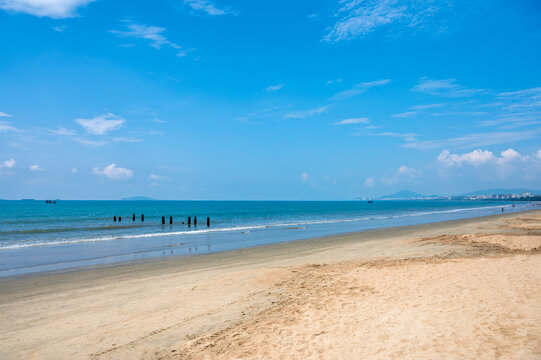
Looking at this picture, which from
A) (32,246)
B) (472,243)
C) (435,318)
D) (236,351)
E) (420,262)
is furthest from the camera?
(32,246)

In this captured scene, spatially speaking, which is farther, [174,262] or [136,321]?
[174,262]

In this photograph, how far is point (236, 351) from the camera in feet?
21.8

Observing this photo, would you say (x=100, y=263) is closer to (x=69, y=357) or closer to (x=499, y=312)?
(x=69, y=357)

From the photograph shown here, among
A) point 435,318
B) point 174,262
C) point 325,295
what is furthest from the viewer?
point 174,262

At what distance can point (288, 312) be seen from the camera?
8.82 m

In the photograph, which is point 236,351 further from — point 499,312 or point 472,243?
point 472,243

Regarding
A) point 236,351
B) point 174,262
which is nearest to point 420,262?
point 236,351

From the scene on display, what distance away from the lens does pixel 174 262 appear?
18.3m

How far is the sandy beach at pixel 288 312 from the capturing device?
654cm

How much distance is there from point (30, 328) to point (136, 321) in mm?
2509

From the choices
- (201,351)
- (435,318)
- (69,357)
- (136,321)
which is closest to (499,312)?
(435,318)

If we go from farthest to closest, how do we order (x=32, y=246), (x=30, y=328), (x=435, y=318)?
1. (x=32, y=246)
2. (x=30, y=328)
3. (x=435, y=318)

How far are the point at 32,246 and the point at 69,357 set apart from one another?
2466 cm

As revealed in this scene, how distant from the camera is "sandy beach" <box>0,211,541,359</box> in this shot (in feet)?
21.5
